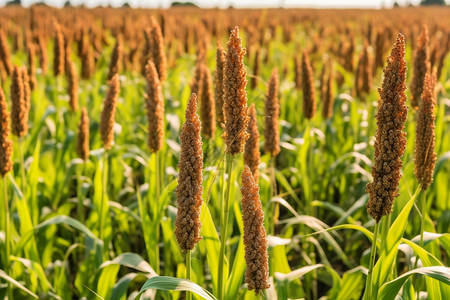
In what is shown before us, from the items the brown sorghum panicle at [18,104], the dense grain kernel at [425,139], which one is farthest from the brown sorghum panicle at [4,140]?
the dense grain kernel at [425,139]

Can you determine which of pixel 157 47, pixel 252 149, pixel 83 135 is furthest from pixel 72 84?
pixel 252 149

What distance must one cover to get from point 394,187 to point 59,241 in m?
2.98

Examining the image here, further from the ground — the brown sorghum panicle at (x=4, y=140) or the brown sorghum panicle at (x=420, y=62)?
the brown sorghum panicle at (x=420, y=62)

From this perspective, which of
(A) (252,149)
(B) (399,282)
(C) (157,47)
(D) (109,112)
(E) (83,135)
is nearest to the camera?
(B) (399,282)

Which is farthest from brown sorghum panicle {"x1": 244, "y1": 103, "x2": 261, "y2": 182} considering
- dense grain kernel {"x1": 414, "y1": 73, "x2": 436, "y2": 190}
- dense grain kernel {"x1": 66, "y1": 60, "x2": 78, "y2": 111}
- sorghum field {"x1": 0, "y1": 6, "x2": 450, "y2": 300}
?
dense grain kernel {"x1": 66, "y1": 60, "x2": 78, "y2": 111}

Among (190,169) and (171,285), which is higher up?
(190,169)

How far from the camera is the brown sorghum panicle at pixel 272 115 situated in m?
2.86

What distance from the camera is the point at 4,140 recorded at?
2.72m

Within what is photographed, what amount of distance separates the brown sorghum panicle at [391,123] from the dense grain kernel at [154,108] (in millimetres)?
1479

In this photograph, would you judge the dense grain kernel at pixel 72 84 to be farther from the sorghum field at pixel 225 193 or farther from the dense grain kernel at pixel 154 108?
the dense grain kernel at pixel 154 108

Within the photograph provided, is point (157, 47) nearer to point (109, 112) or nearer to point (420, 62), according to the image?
point (109, 112)

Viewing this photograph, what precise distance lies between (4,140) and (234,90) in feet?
4.98

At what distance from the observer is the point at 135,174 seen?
537 centimetres

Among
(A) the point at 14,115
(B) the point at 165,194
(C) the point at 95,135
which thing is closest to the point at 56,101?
(C) the point at 95,135
